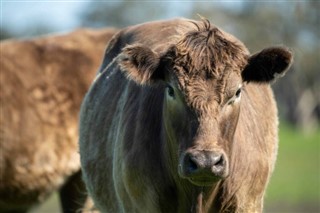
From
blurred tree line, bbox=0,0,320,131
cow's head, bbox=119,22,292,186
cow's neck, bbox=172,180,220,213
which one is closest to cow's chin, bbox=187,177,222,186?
cow's head, bbox=119,22,292,186

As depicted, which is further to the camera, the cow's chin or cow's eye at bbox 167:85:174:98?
cow's eye at bbox 167:85:174:98

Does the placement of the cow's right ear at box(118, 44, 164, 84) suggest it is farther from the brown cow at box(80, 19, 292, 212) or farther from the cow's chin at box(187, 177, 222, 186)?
the cow's chin at box(187, 177, 222, 186)

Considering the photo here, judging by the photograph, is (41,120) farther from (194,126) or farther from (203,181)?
(203,181)

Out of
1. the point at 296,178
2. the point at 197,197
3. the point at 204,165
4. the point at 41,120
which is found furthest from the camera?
the point at 296,178

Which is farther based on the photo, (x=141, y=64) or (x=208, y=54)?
(x=141, y=64)

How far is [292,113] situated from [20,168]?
133 ft

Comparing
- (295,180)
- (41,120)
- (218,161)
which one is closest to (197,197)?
(218,161)

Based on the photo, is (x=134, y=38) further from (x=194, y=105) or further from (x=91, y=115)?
(x=194, y=105)

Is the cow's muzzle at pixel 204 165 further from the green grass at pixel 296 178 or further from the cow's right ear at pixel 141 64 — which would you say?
the green grass at pixel 296 178

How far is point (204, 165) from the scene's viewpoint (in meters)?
5.66

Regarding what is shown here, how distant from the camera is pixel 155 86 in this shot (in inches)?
269

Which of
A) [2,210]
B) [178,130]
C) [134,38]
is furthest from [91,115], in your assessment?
[2,210]

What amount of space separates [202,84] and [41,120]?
507 cm

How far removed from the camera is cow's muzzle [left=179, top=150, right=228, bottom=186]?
567 centimetres
